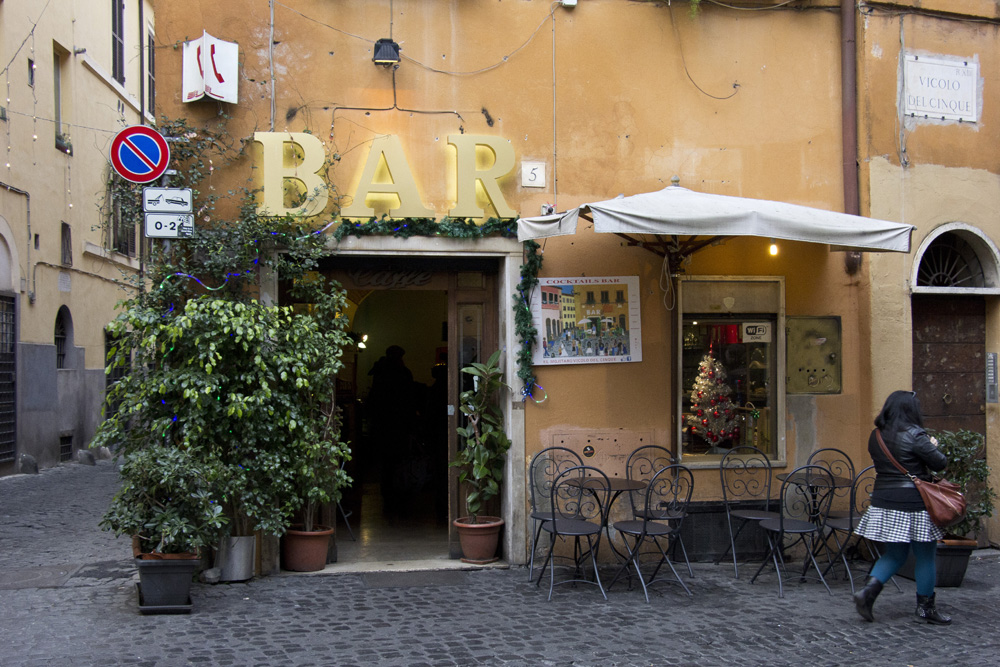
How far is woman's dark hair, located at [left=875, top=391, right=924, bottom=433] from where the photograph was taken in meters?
5.55

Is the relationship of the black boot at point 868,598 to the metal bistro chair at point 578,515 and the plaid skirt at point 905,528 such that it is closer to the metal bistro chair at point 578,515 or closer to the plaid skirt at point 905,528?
the plaid skirt at point 905,528

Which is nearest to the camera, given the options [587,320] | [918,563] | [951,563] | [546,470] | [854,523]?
[918,563]

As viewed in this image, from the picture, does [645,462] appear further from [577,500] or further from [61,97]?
[61,97]

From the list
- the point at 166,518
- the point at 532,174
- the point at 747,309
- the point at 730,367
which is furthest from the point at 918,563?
the point at 166,518

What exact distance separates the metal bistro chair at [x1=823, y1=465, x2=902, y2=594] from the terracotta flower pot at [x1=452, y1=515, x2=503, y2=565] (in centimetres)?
254

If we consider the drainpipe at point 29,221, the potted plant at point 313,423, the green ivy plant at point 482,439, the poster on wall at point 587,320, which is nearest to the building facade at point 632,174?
the poster on wall at point 587,320

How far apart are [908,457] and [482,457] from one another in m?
3.06

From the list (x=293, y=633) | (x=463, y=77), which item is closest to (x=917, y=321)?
(x=463, y=77)

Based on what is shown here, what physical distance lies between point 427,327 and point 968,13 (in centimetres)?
839

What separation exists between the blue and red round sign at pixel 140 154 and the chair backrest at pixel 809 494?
5037mm

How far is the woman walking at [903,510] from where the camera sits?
5.50 metres

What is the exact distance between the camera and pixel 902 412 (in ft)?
18.2

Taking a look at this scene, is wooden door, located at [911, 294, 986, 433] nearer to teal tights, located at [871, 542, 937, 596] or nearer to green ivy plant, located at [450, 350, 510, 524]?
teal tights, located at [871, 542, 937, 596]

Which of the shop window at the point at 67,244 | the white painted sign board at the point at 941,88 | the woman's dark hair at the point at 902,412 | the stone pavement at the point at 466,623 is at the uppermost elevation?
the white painted sign board at the point at 941,88
